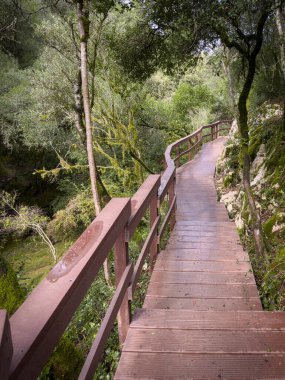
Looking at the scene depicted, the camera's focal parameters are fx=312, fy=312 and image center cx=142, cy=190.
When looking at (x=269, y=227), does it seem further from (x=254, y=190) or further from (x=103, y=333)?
(x=103, y=333)

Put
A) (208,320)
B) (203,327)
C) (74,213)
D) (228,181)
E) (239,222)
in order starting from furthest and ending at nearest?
(74,213)
(228,181)
(239,222)
(208,320)
(203,327)

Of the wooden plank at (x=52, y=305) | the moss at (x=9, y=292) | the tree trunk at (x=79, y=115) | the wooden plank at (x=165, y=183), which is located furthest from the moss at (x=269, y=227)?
the tree trunk at (x=79, y=115)

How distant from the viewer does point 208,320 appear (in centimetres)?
263

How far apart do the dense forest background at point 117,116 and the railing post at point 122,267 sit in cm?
75

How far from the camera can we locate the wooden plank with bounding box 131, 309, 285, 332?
2.52 metres

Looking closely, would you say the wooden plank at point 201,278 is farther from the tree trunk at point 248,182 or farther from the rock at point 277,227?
the rock at point 277,227

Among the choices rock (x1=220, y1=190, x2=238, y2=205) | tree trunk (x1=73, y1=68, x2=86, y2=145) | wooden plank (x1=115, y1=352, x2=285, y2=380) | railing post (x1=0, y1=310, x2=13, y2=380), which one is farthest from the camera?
tree trunk (x1=73, y1=68, x2=86, y2=145)

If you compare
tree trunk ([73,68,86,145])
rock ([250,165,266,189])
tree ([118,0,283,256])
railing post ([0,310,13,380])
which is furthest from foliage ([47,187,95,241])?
railing post ([0,310,13,380])

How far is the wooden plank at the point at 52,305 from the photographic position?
3.03 feet

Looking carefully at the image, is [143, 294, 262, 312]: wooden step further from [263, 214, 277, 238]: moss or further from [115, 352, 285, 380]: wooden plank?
[263, 214, 277, 238]: moss

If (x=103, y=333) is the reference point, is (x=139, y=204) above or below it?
Answer: above

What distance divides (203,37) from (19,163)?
48.8ft

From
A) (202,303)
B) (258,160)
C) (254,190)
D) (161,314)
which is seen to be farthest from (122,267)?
(258,160)

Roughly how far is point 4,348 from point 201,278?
11.2ft
